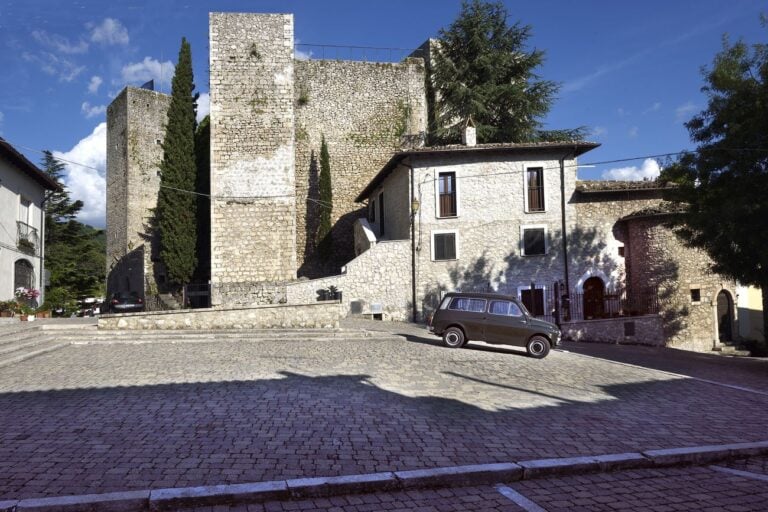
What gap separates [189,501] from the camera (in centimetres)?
417

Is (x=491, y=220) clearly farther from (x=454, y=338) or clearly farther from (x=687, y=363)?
(x=687, y=363)

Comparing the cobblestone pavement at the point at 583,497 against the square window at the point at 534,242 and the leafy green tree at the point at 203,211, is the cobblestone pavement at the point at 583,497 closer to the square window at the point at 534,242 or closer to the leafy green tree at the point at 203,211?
the square window at the point at 534,242

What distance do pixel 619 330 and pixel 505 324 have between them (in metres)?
8.69

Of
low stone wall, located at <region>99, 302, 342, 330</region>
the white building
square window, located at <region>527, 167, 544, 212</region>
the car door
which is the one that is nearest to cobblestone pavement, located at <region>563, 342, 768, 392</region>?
the car door

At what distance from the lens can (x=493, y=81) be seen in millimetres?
28906

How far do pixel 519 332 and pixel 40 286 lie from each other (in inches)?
776

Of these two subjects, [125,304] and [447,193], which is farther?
[125,304]

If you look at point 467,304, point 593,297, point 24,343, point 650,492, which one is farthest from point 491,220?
point 650,492

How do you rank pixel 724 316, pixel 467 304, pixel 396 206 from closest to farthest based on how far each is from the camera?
pixel 467 304 < pixel 724 316 < pixel 396 206

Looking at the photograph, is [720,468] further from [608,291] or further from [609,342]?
[608,291]

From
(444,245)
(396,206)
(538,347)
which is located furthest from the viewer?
(396,206)

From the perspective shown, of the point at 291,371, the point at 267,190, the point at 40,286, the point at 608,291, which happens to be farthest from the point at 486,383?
the point at 40,286

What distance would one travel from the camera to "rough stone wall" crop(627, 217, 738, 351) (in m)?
20.7

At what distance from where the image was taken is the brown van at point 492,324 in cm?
1323
